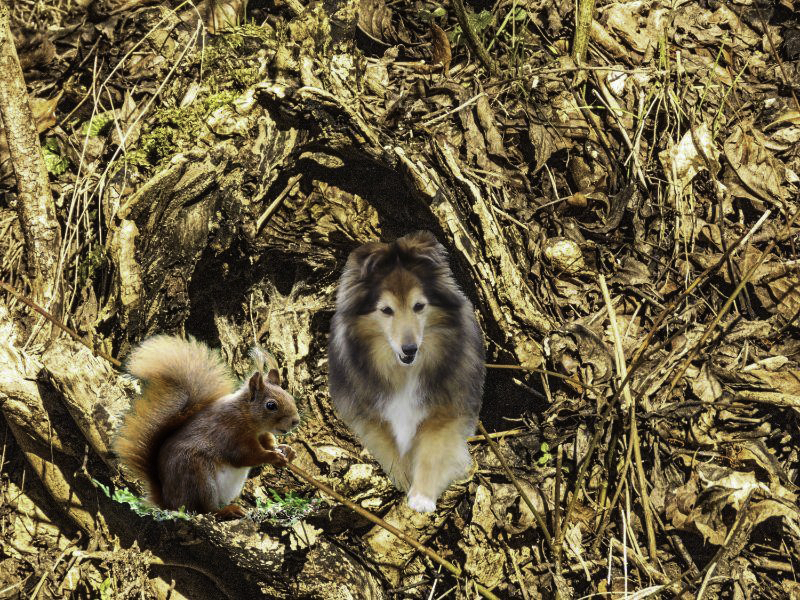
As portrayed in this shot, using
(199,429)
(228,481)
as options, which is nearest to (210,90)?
(199,429)

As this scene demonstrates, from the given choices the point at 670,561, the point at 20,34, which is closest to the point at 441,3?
the point at 20,34

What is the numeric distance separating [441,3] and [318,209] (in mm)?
1611

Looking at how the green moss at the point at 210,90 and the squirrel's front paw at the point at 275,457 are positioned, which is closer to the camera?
the squirrel's front paw at the point at 275,457

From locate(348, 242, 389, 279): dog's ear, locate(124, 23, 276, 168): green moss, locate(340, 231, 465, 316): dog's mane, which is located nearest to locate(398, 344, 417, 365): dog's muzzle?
locate(340, 231, 465, 316): dog's mane

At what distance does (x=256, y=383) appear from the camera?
2.89 metres

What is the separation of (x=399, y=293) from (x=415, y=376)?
0.61 metres

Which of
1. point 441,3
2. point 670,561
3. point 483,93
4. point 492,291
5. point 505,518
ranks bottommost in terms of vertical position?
point 670,561

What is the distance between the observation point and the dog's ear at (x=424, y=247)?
3.62 metres

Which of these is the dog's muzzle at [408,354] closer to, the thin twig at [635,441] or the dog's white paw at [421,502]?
the dog's white paw at [421,502]

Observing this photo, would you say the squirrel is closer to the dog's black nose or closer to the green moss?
the dog's black nose

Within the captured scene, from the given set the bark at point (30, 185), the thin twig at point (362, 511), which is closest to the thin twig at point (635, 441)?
the thin twig at point (362, 511)

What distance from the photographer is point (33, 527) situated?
5.34 m

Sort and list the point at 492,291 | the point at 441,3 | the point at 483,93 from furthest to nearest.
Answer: the point at 441,3, the point at 483,93, the point at 492,291

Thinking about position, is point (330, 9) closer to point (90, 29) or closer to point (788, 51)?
point (90, 29)
